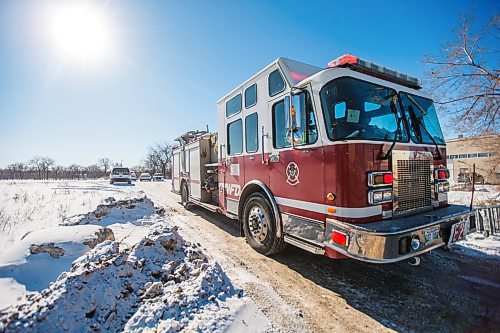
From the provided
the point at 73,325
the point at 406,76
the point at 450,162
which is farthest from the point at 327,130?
the point at 450,162

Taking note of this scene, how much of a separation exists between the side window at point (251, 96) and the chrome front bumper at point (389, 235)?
8.98 feet

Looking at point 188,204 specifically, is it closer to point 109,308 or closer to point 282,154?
point 282,154

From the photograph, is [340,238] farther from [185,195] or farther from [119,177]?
[119,177]

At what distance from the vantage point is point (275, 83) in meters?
4.07

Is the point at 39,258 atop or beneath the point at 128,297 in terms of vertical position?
atop

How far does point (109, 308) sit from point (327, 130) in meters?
3.05

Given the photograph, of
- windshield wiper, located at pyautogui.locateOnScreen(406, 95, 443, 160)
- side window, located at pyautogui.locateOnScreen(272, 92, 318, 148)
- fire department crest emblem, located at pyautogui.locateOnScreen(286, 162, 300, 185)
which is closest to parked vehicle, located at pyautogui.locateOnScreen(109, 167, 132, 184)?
fire department crest emblem, located at pyautogui.locateOnScreen(286, 162, 300, 185)

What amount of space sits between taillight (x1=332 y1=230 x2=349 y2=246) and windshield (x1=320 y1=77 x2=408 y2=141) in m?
1.15

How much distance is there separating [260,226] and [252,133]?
179cm

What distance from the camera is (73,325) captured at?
6.69 ft

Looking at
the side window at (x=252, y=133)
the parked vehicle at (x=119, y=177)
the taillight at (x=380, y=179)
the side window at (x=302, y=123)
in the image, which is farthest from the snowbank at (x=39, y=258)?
the parked vehicle at (x=119, y=177)

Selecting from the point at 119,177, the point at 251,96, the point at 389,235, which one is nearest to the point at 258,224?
the point at 389,235

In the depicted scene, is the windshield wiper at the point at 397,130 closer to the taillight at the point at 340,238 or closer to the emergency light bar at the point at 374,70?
the emergency light bar at the point at 374,70

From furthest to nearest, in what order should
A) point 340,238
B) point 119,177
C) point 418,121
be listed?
point 119,177, point 418,121, point 340,238
